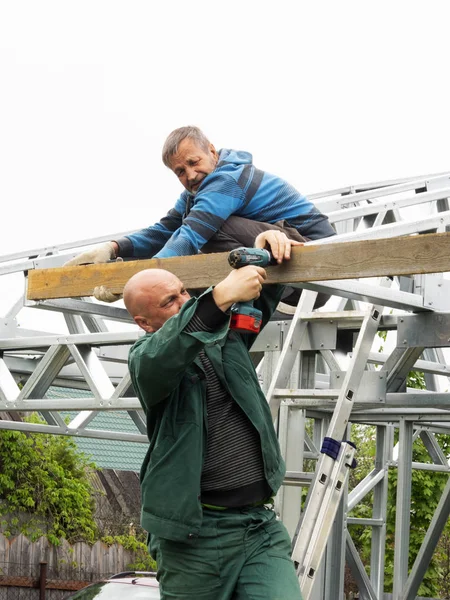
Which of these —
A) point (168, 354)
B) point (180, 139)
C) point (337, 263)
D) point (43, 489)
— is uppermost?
point (43, 489)

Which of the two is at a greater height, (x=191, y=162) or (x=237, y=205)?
(x=191, y=162)

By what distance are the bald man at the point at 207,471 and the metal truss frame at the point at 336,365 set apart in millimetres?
1492

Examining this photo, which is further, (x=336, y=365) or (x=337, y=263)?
(x=336, y=365)

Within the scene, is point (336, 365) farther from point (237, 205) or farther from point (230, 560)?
point (230, 560)

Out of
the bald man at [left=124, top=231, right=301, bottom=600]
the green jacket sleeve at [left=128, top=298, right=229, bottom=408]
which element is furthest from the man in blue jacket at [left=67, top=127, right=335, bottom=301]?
the green jacket sleeve at [left=128, top=298, right=229, bottom=408]

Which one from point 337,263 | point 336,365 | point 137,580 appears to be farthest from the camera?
point 137,580

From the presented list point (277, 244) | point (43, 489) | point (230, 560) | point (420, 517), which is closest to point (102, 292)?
point (277, 244)

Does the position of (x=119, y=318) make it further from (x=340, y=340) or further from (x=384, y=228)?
(x=384, y=228)

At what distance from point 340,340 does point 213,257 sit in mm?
2915

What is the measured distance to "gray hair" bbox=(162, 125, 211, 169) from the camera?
201 inches

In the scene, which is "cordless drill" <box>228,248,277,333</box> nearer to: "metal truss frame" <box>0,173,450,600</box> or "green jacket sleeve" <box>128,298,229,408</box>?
"green jacket sleeve" <box>128,298,229,408</box>

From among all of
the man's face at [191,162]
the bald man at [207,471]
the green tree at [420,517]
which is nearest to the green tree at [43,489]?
the green tree at [420,517]

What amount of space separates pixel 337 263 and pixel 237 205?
1.24 meters

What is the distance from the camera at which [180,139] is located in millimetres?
5117
